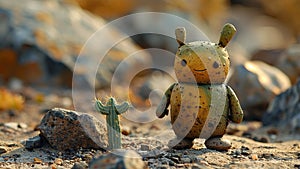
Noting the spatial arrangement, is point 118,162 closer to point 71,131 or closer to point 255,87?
point 71,131

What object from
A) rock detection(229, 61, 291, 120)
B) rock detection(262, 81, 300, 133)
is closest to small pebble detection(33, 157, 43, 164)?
rock detection(262, 81, 300, 133)

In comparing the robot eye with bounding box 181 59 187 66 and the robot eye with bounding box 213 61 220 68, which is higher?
the robot eye with bounding box 181 59 187 66

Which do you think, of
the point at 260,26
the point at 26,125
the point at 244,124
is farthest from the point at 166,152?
the point at 260,26

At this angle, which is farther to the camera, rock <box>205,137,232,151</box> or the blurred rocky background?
the blurred rocky background

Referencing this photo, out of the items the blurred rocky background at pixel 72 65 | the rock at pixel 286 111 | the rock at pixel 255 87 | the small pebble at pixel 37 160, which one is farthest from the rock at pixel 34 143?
the rock at pixel 255 87

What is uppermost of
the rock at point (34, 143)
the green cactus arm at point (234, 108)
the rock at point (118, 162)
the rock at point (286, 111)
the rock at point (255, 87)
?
the rock at point (255, 87)

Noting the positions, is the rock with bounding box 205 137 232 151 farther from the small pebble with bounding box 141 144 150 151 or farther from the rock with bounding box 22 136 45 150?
the rock with bounding box 22 136 45 150

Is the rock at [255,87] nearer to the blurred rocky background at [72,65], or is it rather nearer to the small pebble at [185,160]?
the blurred rocky background at [72,65]
